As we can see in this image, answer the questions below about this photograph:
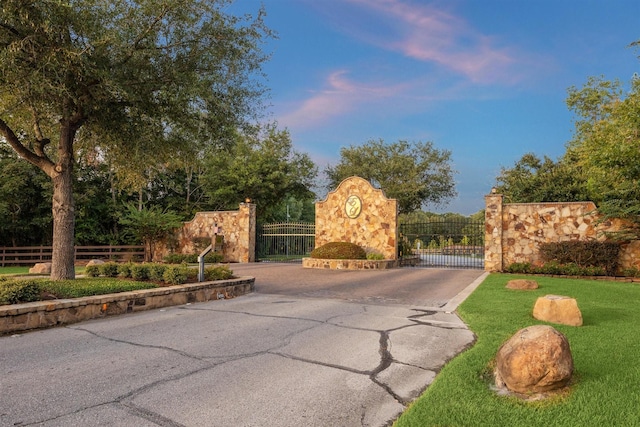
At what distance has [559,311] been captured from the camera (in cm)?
599

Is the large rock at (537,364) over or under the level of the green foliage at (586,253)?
under

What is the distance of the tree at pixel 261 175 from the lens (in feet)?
86.7

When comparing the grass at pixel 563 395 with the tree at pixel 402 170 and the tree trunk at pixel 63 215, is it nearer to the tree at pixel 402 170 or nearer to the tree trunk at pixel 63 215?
the tree trunk at pixel 63 215

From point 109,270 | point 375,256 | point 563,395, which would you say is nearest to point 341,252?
point 375,256

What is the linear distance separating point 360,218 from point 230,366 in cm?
1536

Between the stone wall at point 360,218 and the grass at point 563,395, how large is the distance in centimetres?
1225

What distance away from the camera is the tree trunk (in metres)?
8.20

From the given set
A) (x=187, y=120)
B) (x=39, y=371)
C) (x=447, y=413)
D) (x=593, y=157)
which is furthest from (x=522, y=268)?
(x=39, y=371)

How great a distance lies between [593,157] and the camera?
8.74 metres

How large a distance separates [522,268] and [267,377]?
1386 cm

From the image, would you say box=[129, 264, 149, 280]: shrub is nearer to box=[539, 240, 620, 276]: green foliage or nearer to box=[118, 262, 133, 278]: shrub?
box=[118, 262, 133, 278]: shrub

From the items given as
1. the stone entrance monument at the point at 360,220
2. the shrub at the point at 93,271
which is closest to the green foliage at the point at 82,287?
the shrub at the point at 93,271

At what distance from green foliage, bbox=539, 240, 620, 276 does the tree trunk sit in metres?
15.0

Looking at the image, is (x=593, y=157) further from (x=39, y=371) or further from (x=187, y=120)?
(x=39, y=371)
